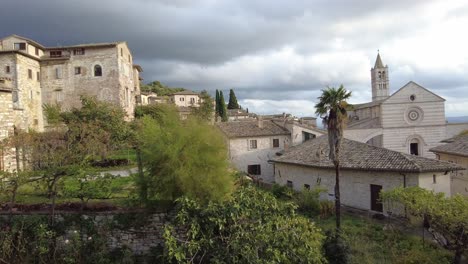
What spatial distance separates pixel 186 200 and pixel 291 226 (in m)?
4.14

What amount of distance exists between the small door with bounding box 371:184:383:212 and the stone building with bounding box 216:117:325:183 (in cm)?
1342

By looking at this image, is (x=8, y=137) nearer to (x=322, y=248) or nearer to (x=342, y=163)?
(x=322, y=248)

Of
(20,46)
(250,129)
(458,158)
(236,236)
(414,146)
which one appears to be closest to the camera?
(236,236)

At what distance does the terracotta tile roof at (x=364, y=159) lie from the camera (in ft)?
63.3

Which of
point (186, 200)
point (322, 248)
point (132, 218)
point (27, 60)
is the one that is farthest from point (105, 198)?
point (27, 60)

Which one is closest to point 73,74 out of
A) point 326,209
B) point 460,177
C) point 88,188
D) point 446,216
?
point 88,188

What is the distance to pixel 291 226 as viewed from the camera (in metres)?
12.8

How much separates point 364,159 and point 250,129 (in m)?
15.3

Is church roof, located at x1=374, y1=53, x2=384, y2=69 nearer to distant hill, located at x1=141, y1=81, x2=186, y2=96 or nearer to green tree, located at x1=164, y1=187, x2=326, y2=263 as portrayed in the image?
distant hill, located at x1=141, y1=81, x2=186, y2=96

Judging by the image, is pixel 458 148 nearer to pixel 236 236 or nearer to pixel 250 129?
pixel 250 129

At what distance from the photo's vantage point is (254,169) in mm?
34469

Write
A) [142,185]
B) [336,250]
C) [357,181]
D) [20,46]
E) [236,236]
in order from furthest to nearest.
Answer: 1. [20,46]
2. [357,181]
3. [336,250]
4. [142,185]
5. [236,236]

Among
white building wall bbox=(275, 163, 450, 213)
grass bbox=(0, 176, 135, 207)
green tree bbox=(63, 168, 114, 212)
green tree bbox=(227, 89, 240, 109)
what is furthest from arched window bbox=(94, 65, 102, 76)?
green tree bbox=(227, 89, 240, 109)

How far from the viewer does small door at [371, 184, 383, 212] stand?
20.5 metres
